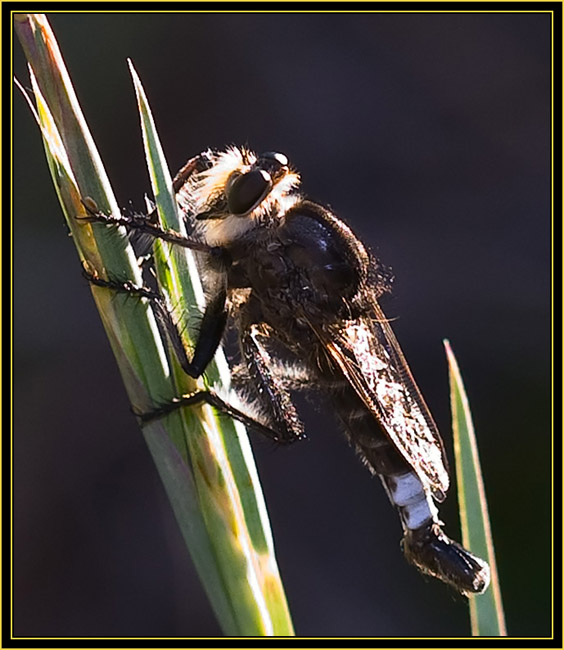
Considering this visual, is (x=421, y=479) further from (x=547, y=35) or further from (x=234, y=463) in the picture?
(x=547, y=35)

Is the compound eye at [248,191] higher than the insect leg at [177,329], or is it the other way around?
the compound eye at [248,191]

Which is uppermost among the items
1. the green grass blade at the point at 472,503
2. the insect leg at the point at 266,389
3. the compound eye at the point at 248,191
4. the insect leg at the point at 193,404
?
the compound eye at the point at 248,191

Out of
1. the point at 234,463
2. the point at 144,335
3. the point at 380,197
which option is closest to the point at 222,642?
the point at 234,463

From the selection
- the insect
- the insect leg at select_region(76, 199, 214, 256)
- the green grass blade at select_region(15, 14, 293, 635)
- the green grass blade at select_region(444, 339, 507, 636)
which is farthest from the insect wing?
the green grass blade at select_region(15, 14, 293, 635)

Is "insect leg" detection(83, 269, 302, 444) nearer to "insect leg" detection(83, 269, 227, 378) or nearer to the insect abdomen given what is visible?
"insect leg" detection(83, 269, 227, 378)

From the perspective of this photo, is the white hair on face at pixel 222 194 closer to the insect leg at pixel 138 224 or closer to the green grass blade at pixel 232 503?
the insect leg at pixel 138 224

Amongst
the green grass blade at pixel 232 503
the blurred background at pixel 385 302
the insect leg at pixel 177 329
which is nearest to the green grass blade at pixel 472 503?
the green grass blade at pixel 232 503

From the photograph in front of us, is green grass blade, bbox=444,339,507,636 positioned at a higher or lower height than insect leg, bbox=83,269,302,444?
lower

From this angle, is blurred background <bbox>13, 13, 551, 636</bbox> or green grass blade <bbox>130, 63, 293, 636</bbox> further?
blurred background <bbox>13, 13, 551, 636</bbox>
